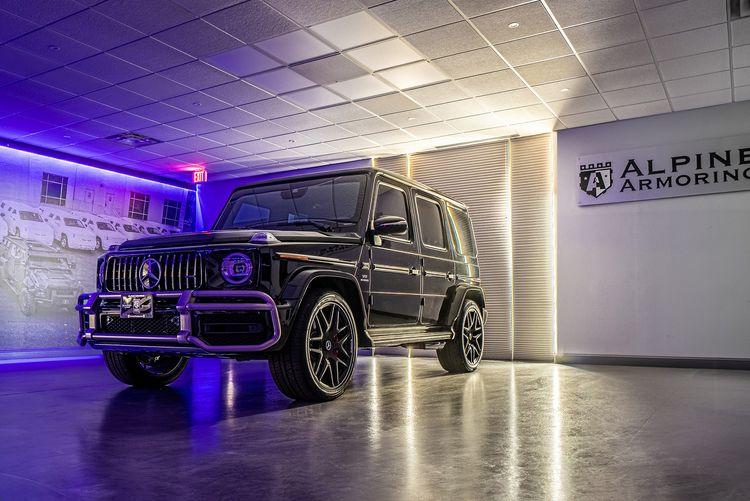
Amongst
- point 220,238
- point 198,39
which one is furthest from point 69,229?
point 220,238

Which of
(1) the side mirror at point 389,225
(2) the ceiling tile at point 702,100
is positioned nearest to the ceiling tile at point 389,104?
(2) the ceiling tile at point 702,100

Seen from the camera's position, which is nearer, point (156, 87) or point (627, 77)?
point (627, 77)

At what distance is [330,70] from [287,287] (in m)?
4.21

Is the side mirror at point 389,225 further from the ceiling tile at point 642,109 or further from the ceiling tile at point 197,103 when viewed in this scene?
the ceiling tile at point 642,109

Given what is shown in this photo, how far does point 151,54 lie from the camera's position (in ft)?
22.6

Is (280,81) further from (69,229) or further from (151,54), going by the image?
(69,229)

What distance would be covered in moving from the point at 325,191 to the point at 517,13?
2.62 meters


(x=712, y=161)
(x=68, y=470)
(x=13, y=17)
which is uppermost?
(x=13, y=17)

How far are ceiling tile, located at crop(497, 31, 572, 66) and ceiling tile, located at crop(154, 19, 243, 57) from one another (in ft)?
9.81

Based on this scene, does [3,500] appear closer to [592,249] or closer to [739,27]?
[739,27]

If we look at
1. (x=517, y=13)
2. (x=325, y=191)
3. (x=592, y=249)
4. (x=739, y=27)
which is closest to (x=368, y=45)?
(x=517, y=13)

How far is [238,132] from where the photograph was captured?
394 inches

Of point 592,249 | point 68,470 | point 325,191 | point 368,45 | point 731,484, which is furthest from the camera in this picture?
point 592,249

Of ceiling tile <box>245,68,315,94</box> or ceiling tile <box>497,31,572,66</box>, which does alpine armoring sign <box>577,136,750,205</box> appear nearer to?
ceiling tile <box>497,31,572,66</box>
